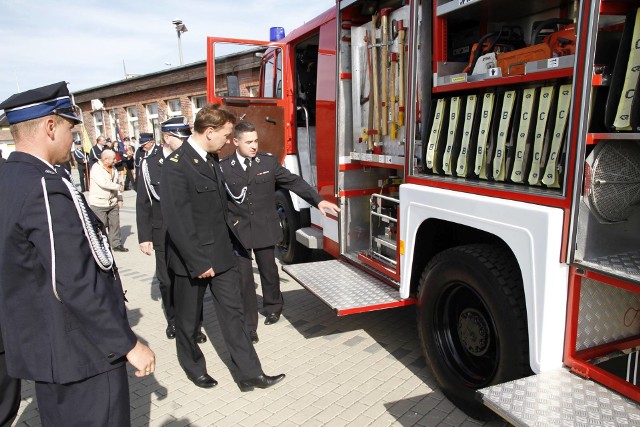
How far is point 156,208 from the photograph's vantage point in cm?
424

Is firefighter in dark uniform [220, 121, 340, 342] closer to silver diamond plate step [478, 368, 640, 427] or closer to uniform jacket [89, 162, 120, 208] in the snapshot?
silver diamond plate step [478, 368, 640, 427]

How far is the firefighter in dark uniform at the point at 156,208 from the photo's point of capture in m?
4.23

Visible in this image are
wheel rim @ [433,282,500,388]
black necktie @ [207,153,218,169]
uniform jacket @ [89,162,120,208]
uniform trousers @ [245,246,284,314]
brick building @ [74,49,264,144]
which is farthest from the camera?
Result: brick building @ [74,49,264,144]

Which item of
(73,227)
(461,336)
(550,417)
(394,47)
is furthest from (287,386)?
(394,47)

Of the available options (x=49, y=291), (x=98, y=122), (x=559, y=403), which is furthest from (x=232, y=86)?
(x=98, y=122)

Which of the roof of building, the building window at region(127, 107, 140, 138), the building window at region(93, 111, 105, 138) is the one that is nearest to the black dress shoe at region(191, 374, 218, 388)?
the roof of building

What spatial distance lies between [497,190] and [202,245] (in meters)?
1.82

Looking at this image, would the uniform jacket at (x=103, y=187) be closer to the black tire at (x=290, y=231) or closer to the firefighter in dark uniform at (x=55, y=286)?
the black tire at (x=290, y=231)

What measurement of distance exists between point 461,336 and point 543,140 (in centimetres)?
125

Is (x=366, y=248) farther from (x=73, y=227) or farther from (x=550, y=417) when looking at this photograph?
(x=73, y=227)

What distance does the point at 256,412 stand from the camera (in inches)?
122

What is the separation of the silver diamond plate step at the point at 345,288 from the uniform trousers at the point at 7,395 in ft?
6.31

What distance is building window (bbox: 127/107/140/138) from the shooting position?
2107 centimetres

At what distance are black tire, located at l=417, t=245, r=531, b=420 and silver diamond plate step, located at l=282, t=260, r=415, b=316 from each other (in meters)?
Answer: 0.39
